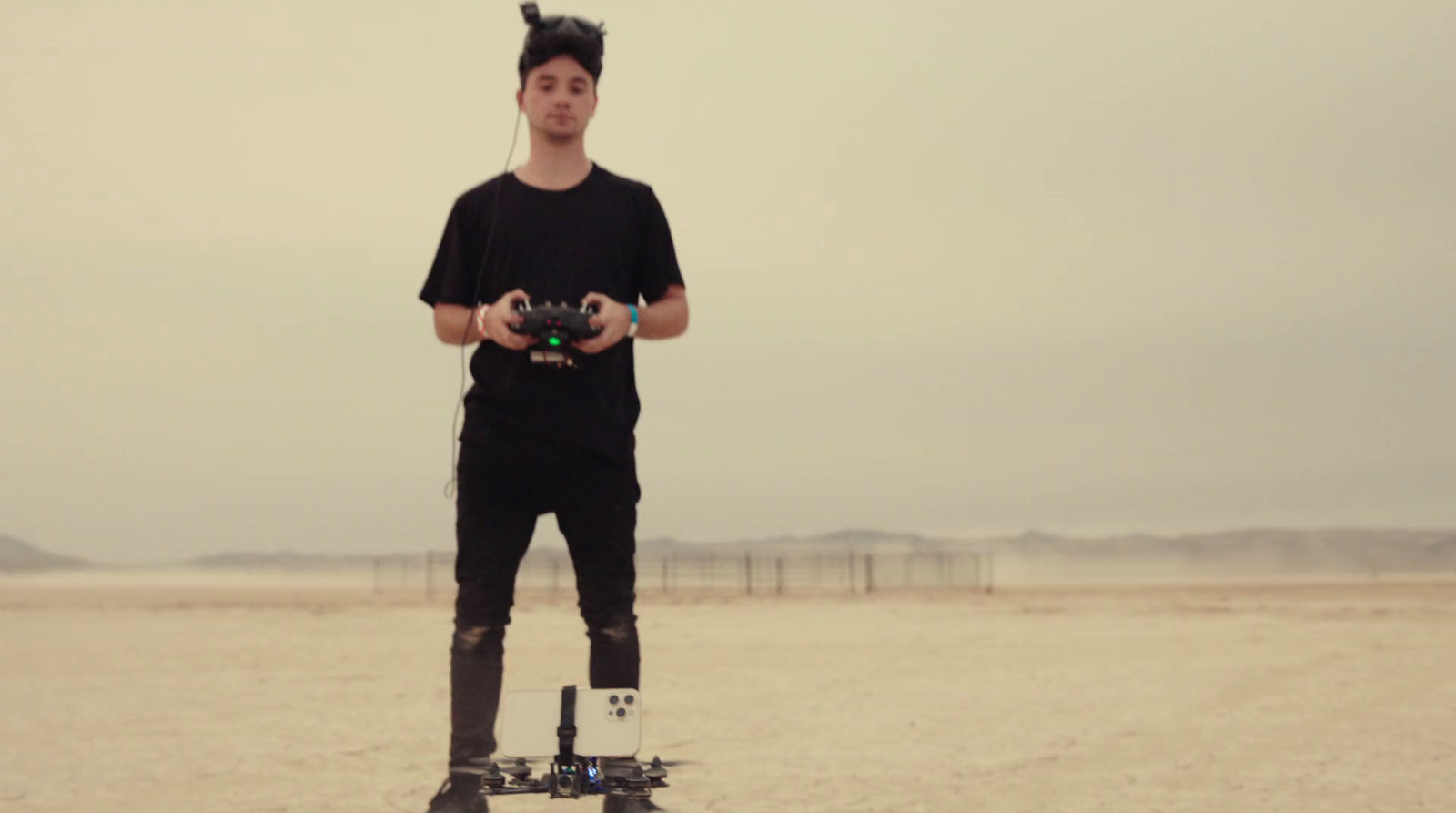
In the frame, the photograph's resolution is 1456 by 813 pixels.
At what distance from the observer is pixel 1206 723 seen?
317 inches

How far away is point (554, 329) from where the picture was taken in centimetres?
391

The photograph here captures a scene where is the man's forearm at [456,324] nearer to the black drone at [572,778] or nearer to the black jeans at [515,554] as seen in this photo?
the black jeans at [515,554]

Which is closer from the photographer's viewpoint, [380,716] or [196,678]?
[380,716]

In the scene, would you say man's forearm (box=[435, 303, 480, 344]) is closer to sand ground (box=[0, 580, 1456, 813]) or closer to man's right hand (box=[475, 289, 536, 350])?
man's right hand (box=[475, 289, 536, 350])

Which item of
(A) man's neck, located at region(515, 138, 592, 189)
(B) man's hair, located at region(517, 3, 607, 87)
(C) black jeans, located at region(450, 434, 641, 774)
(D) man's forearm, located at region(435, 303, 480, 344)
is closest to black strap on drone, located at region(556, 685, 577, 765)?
(C) black jeans, located at region(450, 434, 641, 774)

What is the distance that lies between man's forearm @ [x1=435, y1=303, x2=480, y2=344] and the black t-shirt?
0.05 meters

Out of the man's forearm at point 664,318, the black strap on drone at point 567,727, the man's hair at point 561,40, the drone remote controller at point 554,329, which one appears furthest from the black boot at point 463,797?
the man's hair at point 561,40

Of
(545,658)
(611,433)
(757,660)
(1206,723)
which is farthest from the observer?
(545,658)

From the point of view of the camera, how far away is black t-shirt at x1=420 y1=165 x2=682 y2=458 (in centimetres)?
Answer: 421

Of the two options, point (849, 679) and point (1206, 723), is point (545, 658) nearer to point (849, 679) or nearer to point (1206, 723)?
point (849, 679)

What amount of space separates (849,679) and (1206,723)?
3.66 m

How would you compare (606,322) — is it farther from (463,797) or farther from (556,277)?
(463,797)

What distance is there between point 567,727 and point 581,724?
0.04m

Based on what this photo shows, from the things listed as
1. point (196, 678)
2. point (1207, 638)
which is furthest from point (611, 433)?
point (1207, 638)
